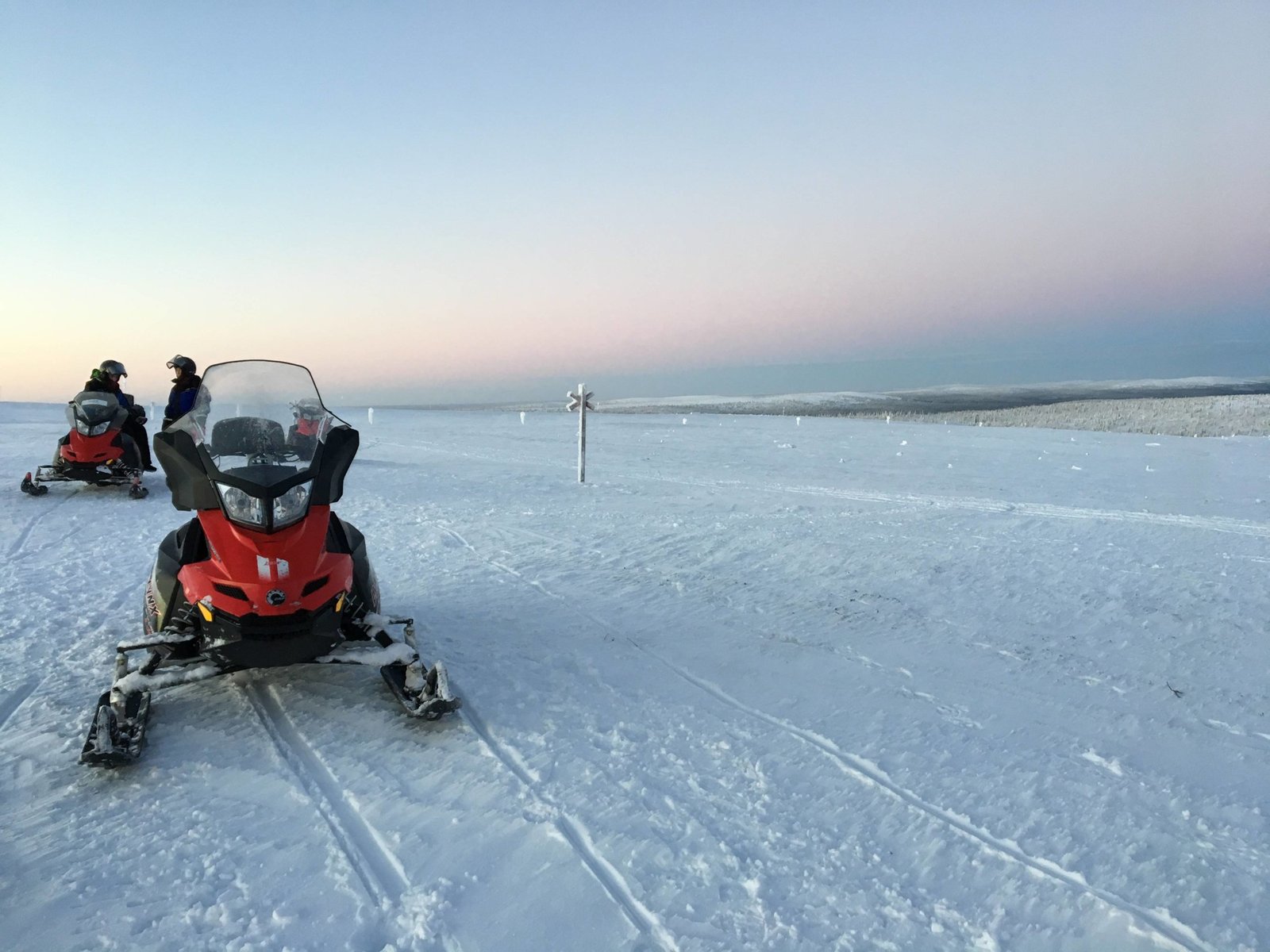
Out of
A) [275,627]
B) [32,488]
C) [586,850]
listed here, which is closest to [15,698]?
[275,627]

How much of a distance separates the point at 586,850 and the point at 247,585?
7.20ft

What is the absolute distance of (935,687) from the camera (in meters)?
5.15

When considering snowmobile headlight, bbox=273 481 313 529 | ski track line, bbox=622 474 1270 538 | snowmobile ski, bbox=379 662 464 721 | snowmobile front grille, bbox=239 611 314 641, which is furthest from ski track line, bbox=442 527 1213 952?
ski track line, bbox=622 474 1270 538

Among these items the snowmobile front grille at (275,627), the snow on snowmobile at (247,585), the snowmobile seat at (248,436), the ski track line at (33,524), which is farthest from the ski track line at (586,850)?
the ski track line at (33,524)

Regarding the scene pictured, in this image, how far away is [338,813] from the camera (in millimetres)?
3348

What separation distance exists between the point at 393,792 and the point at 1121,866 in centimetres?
320

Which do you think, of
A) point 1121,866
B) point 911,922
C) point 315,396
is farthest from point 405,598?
point 1121,866

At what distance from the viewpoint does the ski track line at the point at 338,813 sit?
9.53 ft

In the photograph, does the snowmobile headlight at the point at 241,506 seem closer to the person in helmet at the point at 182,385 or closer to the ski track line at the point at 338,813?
the ski track line at the point at 338,813

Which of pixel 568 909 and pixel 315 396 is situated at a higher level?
pixel 315 396

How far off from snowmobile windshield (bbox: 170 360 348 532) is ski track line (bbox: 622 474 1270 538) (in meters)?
10.4

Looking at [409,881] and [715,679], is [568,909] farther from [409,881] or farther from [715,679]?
[715,679]

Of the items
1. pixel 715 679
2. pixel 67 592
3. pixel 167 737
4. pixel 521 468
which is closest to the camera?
pixel 167 737

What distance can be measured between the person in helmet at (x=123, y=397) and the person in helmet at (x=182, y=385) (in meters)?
2.44
